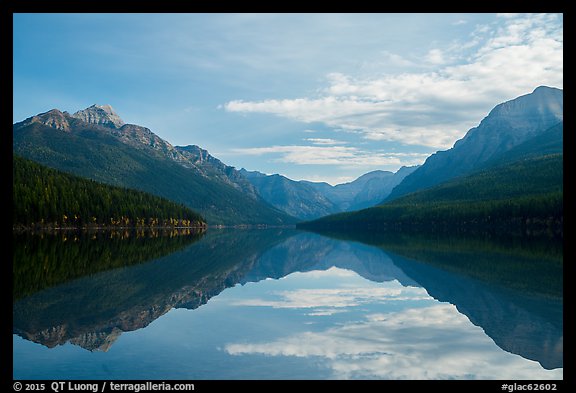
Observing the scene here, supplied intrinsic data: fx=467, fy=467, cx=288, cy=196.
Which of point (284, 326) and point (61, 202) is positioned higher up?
point (61, 202)

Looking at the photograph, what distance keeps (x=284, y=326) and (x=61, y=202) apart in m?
151

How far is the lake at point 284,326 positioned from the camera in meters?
17.8

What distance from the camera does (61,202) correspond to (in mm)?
156125

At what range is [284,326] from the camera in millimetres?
24969

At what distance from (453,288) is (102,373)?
96.5 ft

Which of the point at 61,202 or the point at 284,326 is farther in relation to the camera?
the point at 61,202

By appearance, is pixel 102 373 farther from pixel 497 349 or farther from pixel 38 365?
pixel 497 349

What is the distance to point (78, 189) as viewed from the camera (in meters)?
178

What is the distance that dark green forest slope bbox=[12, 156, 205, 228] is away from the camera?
143 meters
